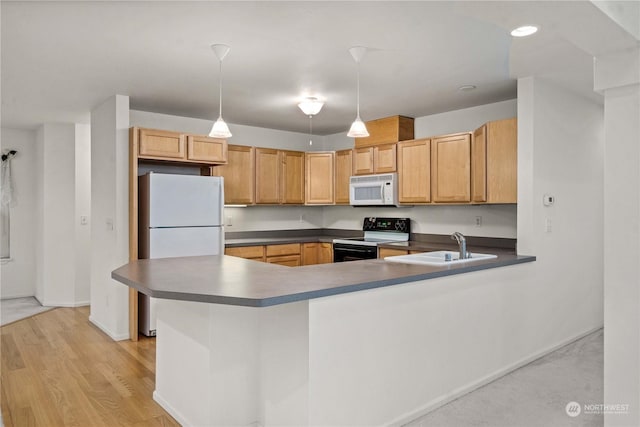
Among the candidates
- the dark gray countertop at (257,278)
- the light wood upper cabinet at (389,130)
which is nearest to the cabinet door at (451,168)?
the light wood upper cabinet at (389,130)

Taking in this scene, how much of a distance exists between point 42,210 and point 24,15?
13.4ft

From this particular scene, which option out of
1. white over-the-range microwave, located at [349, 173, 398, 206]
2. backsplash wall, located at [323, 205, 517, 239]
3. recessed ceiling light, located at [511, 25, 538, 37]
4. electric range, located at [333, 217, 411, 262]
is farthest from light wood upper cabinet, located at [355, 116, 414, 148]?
recessed ceiling light, located at [511, 25, 538, 37]

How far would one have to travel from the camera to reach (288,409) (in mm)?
2244

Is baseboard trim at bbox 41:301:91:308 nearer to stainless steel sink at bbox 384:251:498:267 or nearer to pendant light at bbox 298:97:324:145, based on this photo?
pendant light at bbox 298:97:324:145

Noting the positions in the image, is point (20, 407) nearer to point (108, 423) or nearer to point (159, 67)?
point (108, 423)

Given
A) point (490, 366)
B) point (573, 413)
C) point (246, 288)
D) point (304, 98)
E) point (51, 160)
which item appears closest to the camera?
point (246, 288)

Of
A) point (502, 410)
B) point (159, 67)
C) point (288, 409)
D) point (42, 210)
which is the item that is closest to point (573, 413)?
point (502, 410)

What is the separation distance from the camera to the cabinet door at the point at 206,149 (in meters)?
4.59

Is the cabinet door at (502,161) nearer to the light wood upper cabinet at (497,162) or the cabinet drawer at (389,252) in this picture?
the light wood upper cabinet at (497,162)

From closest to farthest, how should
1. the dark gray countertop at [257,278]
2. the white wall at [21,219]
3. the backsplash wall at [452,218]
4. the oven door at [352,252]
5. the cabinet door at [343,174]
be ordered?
the dark gray countertop at [257,278]
the backsplash wall at [452,218]
the oven door at [352,252]
the cabinet door at [343,174]
the white wall at [21,219]

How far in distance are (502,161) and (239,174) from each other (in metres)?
2.92

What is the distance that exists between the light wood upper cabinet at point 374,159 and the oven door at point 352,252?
926 mm

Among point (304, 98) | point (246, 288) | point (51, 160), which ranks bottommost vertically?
point (246, 288)

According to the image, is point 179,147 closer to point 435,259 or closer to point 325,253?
point 325,253
